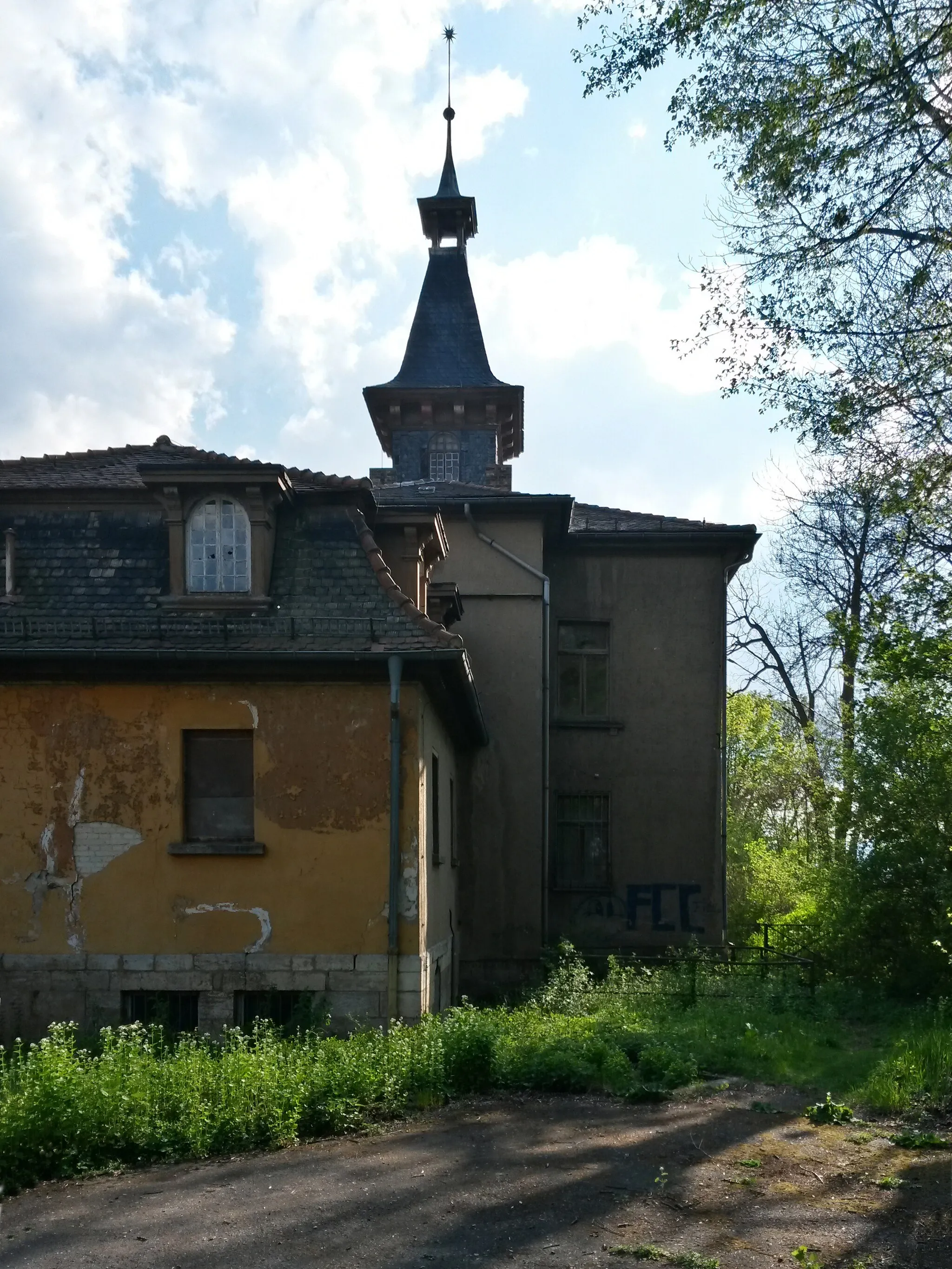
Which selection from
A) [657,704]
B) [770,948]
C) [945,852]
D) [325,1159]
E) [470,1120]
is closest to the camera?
[325,1159]

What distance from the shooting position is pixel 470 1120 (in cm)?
952

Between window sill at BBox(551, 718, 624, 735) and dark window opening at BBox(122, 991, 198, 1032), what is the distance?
33.6 feet

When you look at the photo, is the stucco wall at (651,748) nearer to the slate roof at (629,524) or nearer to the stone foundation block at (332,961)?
the slate roof at (629,524)

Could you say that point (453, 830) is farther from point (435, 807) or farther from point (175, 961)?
point (175, 961)

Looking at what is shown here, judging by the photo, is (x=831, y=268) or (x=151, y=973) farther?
(x=151, y=973)

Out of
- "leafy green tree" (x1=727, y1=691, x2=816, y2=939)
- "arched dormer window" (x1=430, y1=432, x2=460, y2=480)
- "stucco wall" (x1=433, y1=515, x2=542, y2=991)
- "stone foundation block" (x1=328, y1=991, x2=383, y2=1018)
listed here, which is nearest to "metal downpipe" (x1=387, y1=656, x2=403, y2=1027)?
"stone foundation block" (x1=328, y1=991, x2=383, y2=1018)

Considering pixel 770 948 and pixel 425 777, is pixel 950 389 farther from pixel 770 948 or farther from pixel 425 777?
pixel 770 948

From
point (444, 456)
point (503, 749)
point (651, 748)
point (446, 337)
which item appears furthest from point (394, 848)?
point (446, 337)

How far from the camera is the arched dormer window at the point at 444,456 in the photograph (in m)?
27.4

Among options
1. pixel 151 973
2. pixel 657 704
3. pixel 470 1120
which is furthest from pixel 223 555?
pixel 657 704

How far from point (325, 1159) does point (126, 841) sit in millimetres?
4847

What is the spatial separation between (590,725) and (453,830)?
13.4ft

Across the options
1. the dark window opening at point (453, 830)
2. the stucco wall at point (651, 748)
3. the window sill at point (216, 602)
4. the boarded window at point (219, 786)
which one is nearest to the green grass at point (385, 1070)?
the boarded window at point (219, 786)

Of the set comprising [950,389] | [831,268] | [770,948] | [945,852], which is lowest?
[770,948]
